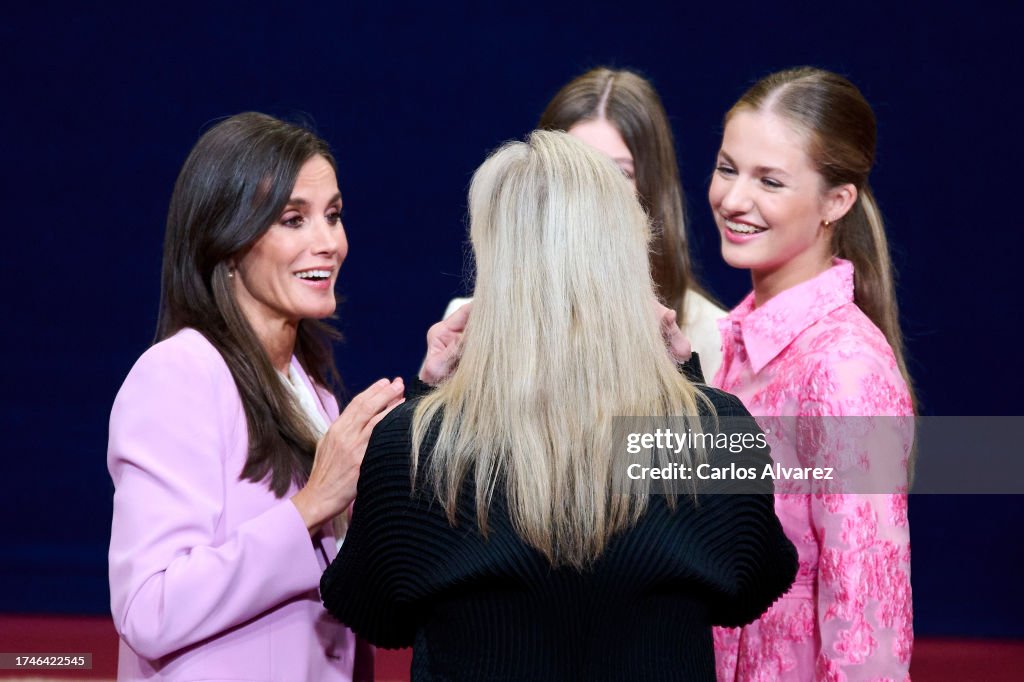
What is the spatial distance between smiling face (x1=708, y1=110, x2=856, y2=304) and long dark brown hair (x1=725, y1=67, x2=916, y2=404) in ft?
0.07

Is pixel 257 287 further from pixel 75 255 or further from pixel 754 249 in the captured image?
pixel 75 255

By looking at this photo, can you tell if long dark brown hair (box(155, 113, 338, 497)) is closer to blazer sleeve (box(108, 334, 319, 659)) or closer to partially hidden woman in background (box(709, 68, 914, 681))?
blazer sleeve (box(108, 334, 319, 659))

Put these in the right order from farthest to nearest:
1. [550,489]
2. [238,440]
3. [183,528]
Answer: [238,440]
[183,528]
[550,489]

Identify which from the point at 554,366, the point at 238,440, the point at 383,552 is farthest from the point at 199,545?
the point at 554,366

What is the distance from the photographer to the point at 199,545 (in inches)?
67.6

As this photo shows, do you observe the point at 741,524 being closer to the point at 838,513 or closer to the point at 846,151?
the point at 838,513

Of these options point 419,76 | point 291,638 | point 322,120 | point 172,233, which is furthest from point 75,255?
point 291,638

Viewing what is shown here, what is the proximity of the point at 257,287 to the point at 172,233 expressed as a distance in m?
0.16

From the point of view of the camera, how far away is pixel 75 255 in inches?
162

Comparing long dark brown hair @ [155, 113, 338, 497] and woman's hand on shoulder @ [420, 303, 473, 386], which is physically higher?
long dark brown hair @ [155, 113, 338, 497]

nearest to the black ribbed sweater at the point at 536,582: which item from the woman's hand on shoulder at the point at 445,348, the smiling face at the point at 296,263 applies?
the woman's hand on shoulder at the point at 445,348

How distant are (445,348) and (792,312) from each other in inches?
23.7

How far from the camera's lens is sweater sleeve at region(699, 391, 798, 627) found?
151 cm

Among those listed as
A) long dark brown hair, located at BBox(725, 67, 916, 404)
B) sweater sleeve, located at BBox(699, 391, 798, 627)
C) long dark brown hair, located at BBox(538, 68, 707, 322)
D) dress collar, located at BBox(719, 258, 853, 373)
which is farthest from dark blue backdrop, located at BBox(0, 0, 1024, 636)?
sweater sleeve, located at BBox(699, 391, 798, 627)
